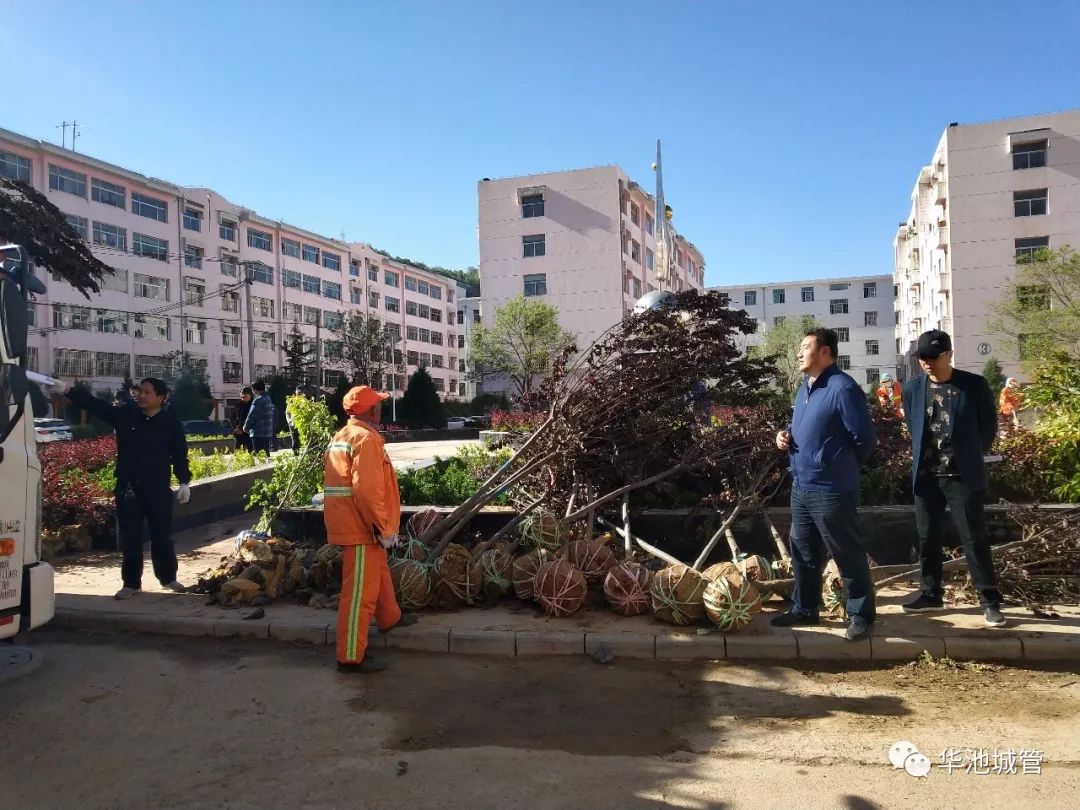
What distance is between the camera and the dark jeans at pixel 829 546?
5004 millimetres

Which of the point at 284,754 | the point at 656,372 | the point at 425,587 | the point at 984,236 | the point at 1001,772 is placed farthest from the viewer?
the point at 984,236

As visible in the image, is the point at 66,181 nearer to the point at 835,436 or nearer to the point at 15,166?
the point at 15,166

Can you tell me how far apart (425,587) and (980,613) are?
4.02 metres

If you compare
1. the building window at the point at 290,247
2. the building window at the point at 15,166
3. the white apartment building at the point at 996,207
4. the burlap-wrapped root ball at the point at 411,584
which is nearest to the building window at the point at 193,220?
the building window at the point at 290,247

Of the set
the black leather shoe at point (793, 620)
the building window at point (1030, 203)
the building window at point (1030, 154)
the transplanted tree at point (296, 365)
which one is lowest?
the black leather shoe at point (793, 620)

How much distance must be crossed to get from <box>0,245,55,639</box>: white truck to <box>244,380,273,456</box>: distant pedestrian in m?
10.3

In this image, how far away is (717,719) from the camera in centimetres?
409

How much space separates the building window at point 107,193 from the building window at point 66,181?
77 cm

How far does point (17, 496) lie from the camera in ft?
14.5

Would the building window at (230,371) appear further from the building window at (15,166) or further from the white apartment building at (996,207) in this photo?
the white apartment building at (996,207)

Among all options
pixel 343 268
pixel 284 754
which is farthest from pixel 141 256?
pixel 284 754

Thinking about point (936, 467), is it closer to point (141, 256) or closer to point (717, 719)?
point (717, 719)

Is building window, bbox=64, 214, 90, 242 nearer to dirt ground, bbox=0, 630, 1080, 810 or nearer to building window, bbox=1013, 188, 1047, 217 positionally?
dirt ground, bbox=0, 630, 1080, 810

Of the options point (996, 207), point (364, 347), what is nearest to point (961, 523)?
point (996, 207)
